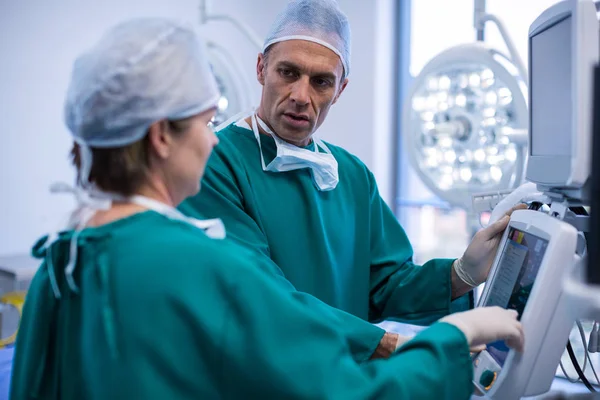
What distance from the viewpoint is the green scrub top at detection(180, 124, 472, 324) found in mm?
1558

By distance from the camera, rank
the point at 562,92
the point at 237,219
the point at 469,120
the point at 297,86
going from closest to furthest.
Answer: the point at 562,92
the point at 237,219
the point at 297,86
the point at 469,120

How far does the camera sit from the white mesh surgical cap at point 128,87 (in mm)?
1002

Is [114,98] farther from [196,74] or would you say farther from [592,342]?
[592,342]

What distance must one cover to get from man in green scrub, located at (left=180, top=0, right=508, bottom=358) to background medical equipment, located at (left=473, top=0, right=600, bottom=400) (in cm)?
27

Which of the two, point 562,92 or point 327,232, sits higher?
point 562,92

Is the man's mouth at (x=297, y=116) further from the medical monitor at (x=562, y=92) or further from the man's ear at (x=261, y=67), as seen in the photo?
the medical monitor at (x=562, y=92)

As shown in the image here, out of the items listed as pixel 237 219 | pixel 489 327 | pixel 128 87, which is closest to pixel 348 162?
pixel 237 219

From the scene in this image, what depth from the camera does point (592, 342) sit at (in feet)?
4.49

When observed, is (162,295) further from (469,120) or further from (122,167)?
(469,120)

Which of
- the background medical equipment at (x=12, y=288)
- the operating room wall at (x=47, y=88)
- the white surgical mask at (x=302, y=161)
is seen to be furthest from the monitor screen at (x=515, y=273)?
the operating room wall at (x=47, y=88)

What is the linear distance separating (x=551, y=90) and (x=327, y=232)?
0.68 metres

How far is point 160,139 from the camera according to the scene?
1047mm

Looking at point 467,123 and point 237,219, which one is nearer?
point 237,219

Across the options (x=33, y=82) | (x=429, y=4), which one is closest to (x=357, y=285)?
(x=33, y=82)
